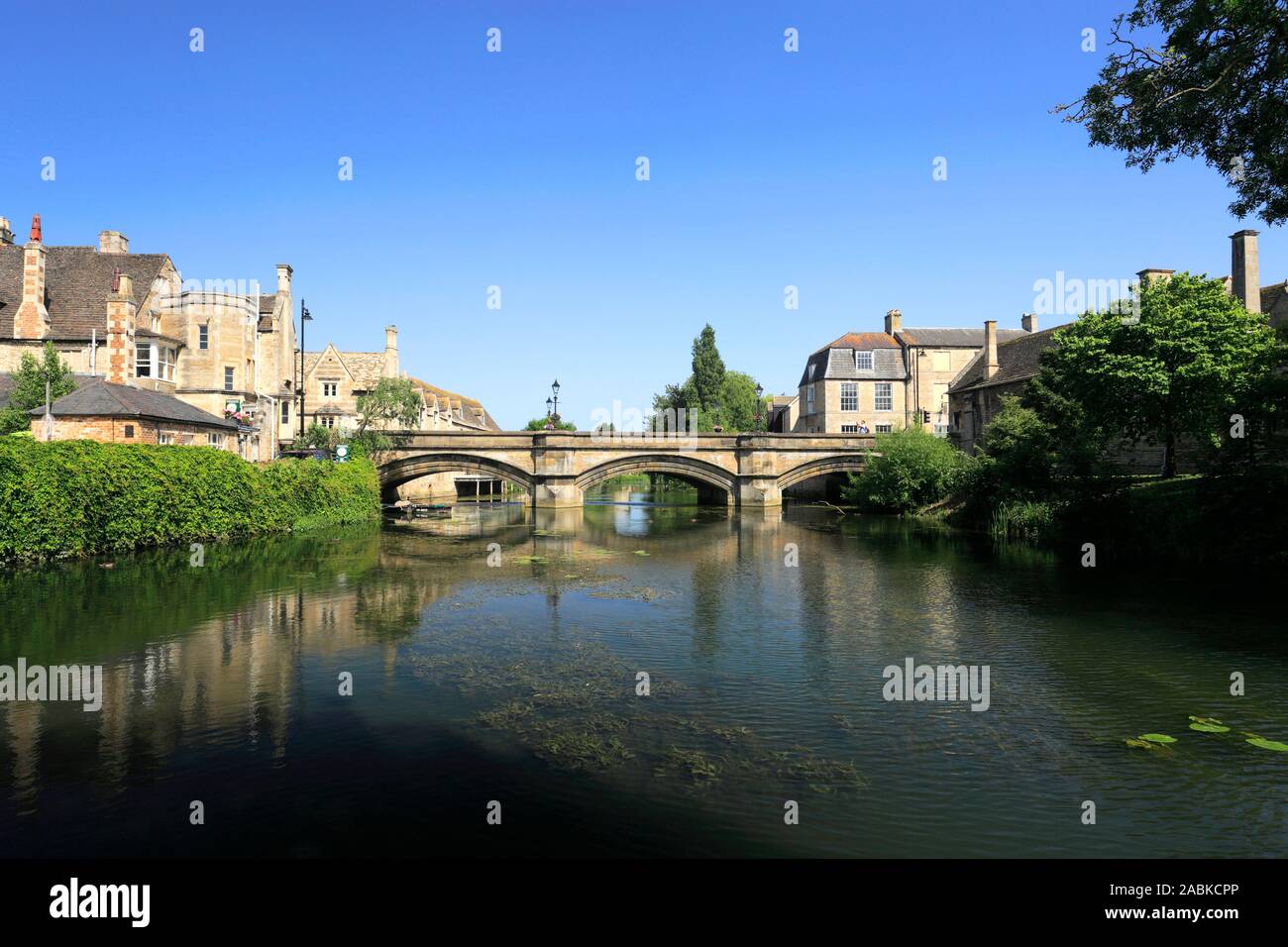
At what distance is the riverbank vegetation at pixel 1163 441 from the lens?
27531 millimetres

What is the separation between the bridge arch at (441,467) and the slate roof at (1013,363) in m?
35.3

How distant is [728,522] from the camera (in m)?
49.5

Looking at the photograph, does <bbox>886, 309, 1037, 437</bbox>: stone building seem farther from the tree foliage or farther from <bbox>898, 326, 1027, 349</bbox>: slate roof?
the tree foliage

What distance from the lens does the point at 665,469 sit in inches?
2223

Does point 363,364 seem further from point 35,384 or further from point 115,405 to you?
point 115,405

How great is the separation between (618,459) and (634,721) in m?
44.2

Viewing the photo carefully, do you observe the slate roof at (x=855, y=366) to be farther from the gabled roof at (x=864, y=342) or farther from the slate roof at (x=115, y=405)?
the slate roof at (x=115, y=405)

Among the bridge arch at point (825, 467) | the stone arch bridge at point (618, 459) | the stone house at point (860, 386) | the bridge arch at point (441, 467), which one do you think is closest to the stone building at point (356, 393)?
the bridge arch at point (441, 467)

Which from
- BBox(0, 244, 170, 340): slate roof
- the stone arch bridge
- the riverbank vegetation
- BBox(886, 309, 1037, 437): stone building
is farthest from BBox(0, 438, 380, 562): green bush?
BBox(886, 309, 1037, 437): stone building

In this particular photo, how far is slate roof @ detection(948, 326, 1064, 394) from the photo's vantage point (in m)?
53.8

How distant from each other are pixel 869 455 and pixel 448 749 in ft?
153

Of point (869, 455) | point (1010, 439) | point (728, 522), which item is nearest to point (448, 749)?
point (1010, 439)

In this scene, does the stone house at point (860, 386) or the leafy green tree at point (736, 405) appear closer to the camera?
the stone house at point (860, 386)
